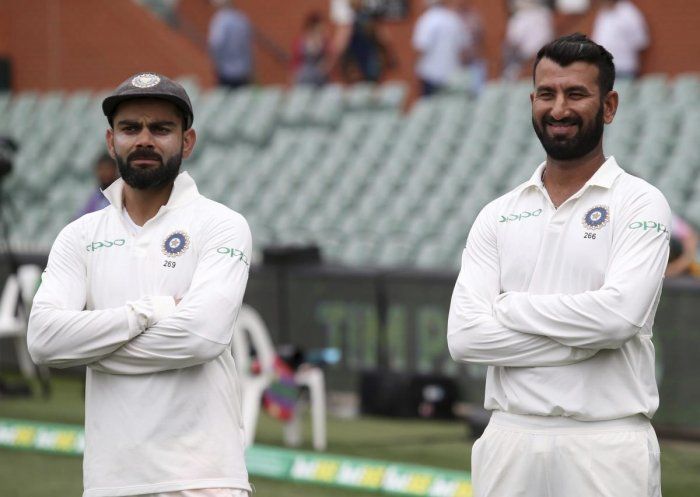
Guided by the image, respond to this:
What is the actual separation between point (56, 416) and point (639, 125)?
19.7ft

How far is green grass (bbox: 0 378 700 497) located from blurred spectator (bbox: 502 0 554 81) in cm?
740

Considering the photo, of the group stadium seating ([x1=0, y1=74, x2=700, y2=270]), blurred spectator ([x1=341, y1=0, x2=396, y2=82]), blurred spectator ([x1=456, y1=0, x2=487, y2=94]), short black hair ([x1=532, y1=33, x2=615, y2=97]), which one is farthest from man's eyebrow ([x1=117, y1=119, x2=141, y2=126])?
blurred spectator ([x1=341, y1=0, x2=396, y2=82])

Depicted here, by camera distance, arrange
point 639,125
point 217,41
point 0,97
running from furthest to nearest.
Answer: point 0,97
point 217,41
point 639,125

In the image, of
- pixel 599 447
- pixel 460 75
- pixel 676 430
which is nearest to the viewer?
pixel 599 447

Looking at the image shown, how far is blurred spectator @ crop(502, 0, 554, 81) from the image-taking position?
16953 mm

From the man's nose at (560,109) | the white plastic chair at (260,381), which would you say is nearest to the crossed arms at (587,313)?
the man's nose at (560,109)

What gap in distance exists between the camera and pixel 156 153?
4391mm

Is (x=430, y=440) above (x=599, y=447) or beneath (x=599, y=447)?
beneath

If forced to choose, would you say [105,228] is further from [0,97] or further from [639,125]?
[0,97]

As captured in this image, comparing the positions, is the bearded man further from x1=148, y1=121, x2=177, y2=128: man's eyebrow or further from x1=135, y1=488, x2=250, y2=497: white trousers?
x1=148, y1=121, x2=177, y2=128: man's eyebrow

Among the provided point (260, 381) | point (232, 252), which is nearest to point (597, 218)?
point (232, 252)

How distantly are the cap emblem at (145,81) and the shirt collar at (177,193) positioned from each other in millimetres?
304

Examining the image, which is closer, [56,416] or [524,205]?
[524,205]

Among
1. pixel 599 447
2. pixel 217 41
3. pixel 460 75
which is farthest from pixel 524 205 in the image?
pixel 217 41
